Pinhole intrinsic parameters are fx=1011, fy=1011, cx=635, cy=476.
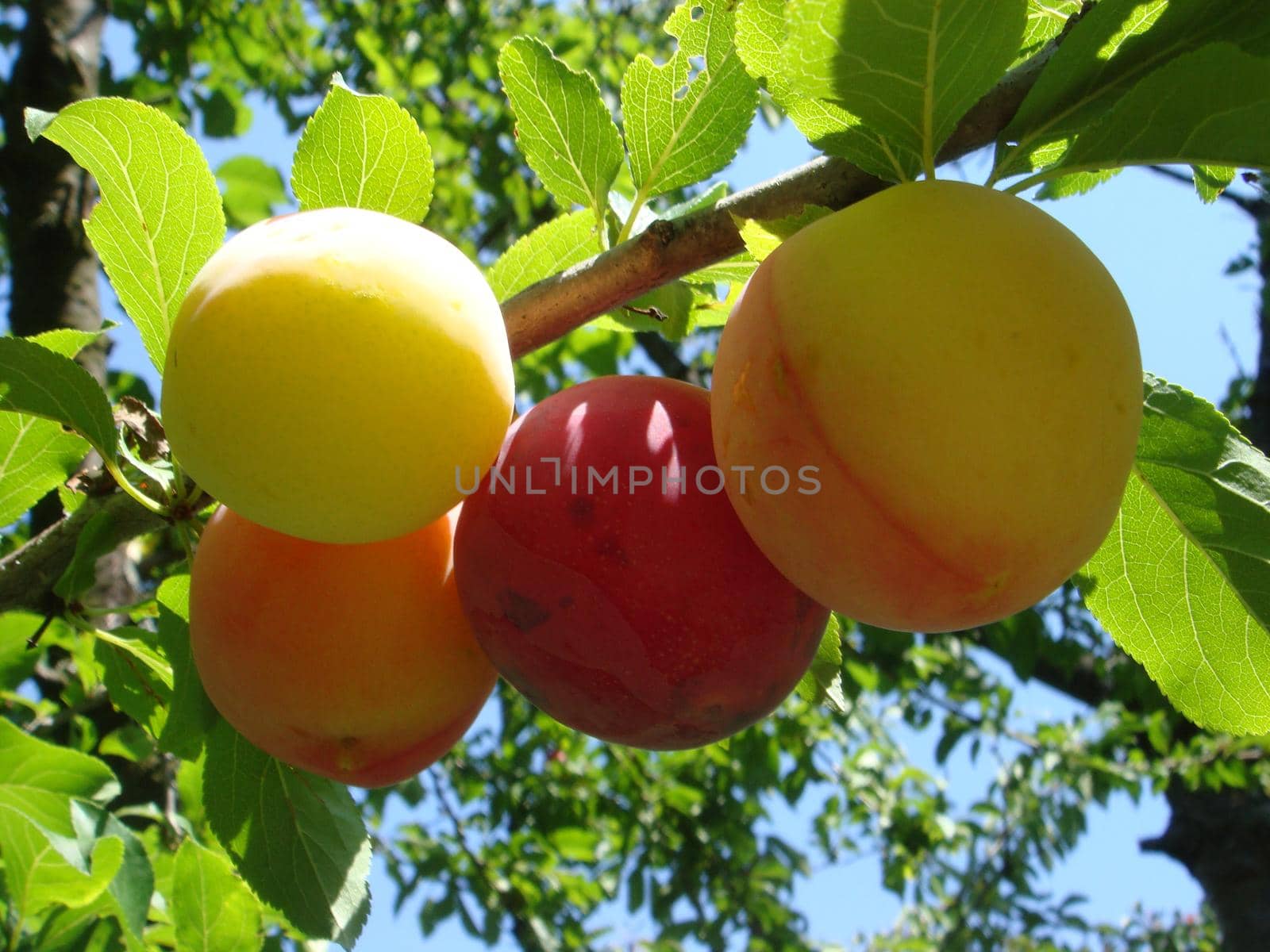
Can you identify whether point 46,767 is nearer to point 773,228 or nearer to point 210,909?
point 210,909

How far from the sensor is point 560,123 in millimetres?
960

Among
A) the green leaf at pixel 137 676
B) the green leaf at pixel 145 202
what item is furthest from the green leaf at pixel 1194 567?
the green leaf at pixel 137 676

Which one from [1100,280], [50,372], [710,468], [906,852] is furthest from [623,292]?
[906,852]

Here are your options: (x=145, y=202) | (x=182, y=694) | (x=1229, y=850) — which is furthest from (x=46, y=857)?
(x=1229, y=850)

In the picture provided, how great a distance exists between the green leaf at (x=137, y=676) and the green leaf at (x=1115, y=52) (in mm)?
985

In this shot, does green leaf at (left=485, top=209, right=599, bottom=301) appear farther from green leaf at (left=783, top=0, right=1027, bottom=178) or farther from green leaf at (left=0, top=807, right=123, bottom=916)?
green leaf at (left=0, top=807, right=123, bottom=916)

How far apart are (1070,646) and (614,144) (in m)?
2.74

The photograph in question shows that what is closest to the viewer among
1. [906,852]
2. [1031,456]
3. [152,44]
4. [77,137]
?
[1031,456]

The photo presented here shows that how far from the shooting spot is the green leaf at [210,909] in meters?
1.22

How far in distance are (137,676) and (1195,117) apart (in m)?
1.13

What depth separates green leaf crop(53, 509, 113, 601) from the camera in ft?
2.97

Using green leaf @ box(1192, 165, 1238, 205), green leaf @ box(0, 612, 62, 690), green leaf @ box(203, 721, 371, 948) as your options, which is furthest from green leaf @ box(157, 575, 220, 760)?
green leaf @ box(1192, 165, 1238, 205)

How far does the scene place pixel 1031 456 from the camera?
0.57 m

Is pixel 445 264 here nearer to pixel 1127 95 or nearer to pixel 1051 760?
pixel 1127 95
